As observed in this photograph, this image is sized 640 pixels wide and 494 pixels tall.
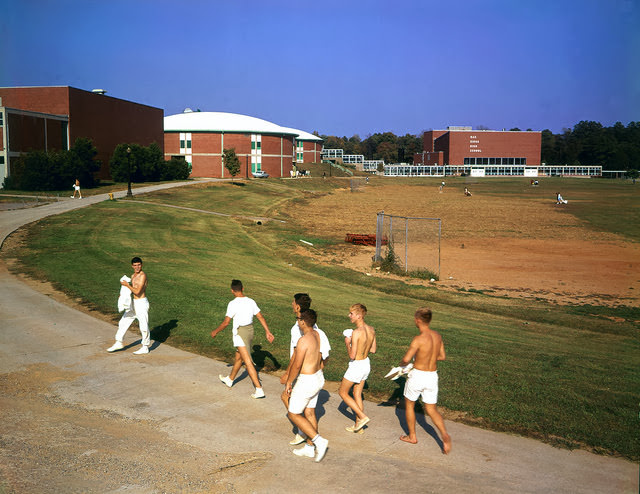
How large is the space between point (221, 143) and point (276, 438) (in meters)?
94.5

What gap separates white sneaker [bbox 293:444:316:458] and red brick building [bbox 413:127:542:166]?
141815 mm

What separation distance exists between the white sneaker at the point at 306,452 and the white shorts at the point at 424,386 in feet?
4.95

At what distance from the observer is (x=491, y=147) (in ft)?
474

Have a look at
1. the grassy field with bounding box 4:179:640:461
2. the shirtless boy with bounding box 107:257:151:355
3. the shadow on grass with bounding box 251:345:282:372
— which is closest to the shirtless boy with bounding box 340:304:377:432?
the grassy field with bounding box 4:179:640:461

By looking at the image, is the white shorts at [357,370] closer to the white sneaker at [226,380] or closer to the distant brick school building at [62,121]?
the white sneaker at [226,380]

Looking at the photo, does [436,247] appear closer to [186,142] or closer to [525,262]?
[525,262]

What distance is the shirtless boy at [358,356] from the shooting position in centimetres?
816

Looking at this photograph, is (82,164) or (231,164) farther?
(231,164)

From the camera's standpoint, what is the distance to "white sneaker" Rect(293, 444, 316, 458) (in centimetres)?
753

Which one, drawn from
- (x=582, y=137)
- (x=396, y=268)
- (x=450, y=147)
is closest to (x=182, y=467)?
(x=396, y=268)

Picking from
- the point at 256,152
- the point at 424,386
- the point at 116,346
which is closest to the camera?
the point at 424,386

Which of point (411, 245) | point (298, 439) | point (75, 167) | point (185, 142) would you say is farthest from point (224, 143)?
point (298, 439)

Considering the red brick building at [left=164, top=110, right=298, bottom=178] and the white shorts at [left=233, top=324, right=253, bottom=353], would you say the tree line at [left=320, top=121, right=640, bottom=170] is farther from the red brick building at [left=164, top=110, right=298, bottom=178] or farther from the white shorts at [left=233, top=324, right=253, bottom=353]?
the white shorts at [left=233, top=324, right=253, bottom=353]

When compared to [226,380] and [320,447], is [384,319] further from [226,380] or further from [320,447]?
[320,447]
